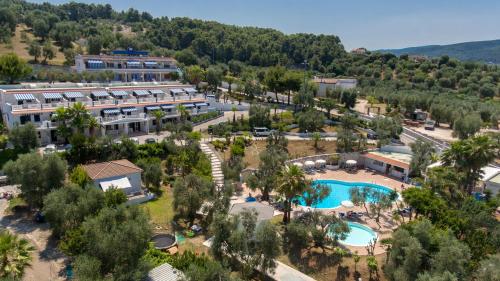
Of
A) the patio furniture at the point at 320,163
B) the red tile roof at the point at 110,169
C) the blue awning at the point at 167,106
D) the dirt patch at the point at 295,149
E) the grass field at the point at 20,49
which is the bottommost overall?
the patio furniture at the point at 320,163

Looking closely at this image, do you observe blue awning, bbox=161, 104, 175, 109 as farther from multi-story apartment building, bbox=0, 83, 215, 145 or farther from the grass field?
the grass field

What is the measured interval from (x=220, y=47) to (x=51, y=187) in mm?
102092

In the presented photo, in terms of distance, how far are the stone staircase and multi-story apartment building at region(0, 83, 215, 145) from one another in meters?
Result: 10.8

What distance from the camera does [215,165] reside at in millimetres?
42156

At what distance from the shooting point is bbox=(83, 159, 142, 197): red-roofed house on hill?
1275 inches

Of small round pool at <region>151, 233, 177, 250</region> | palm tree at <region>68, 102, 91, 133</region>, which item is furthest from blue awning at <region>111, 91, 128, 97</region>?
small round pool at <region>151, 233, 177, 250</region>

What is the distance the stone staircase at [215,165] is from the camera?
129ft

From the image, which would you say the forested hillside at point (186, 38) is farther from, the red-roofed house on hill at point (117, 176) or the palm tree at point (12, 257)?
the palm tree at point (12, 257)

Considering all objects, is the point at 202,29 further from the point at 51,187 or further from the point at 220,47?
the point at 51,187

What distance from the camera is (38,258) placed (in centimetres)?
2420

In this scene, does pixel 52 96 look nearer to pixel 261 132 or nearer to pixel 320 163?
pixel 261 132

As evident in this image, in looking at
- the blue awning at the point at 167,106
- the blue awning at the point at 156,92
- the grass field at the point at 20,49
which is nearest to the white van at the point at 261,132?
the blue awning at the point at 167,106

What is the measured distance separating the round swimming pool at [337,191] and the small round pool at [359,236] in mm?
5004

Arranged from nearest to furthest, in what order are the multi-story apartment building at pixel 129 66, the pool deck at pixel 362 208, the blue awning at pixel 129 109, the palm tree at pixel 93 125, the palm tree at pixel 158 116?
the pool deck at pixel 362 208 < the palm tree at pixel 93 125 < the blue awning at pixel 129 109 < the palm tree at pixel 158 116 < the multi-story apartment building at pixel 129 66
